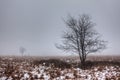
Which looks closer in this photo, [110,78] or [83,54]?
[110,78]

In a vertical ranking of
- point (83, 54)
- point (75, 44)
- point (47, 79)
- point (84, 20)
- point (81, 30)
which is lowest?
Answer: point (47, 79)

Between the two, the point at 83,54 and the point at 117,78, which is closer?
the point at 117,78

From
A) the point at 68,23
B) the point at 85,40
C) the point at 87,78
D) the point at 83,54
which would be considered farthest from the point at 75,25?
the point at 87,78

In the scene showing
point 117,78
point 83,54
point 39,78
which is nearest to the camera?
point 117,78

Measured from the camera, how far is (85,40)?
2228 cm

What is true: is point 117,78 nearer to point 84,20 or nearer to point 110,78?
point 110,78

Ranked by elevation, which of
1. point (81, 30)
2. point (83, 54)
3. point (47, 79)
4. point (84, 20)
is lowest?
point (47, 79)

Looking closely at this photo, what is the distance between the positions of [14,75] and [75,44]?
11.0 metres

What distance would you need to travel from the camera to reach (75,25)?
22469 mm

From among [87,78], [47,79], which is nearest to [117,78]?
[87,78]

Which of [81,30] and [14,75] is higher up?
[81,30]

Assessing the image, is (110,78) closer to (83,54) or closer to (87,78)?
(87,78)

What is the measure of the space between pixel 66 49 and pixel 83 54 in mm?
2456

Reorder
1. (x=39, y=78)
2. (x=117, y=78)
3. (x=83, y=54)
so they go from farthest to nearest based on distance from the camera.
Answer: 1. (x=83, y=54)
2. (x=39, y=78)
3. (x=117, y=78)
